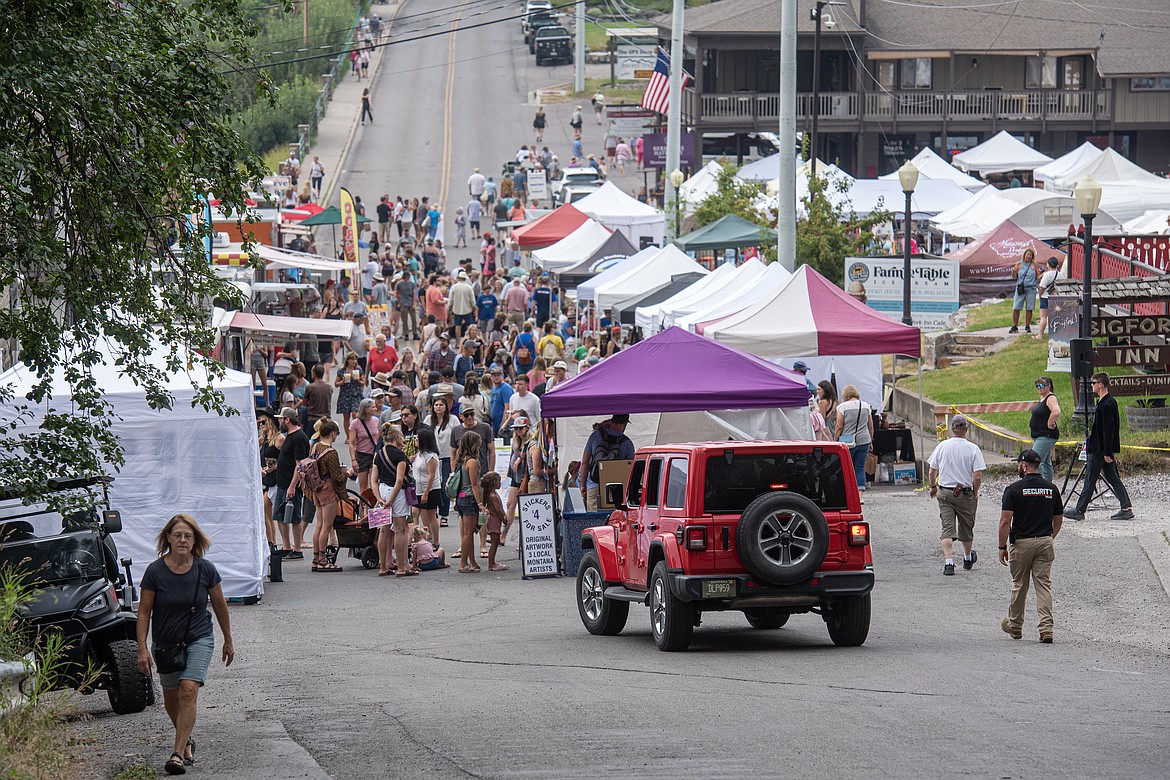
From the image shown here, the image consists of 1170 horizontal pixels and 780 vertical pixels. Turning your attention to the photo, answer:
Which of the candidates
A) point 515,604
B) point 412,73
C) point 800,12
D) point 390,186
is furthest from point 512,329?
point 412,73

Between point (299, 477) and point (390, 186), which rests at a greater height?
point (390, 186)

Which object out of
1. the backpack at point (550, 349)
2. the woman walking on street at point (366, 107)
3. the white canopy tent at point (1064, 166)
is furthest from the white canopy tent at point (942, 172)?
the woman walking on street at point (366, 107)

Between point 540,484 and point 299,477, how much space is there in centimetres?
284

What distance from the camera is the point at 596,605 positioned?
1329cm

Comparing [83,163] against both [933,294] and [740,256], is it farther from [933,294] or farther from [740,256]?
[740,256]

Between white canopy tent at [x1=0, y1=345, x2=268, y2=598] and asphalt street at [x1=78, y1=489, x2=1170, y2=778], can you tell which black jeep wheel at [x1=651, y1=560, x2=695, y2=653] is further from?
white canopy tent at [x1=0, y1=345, x2=268, y2=598]

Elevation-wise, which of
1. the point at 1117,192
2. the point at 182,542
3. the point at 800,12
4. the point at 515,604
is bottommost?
the point at 515,604

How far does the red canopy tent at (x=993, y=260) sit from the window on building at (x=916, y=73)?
28161mm

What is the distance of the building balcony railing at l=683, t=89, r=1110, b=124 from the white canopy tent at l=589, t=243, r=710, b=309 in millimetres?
32180

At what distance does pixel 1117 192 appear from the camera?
42906 millimetres

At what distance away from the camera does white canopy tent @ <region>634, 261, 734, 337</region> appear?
87.3ft

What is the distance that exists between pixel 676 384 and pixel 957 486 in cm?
329

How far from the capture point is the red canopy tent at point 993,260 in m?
38.0

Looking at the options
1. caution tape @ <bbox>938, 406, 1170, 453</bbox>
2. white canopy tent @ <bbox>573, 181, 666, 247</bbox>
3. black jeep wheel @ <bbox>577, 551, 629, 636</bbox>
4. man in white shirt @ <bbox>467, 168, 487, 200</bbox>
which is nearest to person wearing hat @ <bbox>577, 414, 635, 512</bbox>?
black jeep wheel @ <bbox>577, 551, 629, 636</bbox>
